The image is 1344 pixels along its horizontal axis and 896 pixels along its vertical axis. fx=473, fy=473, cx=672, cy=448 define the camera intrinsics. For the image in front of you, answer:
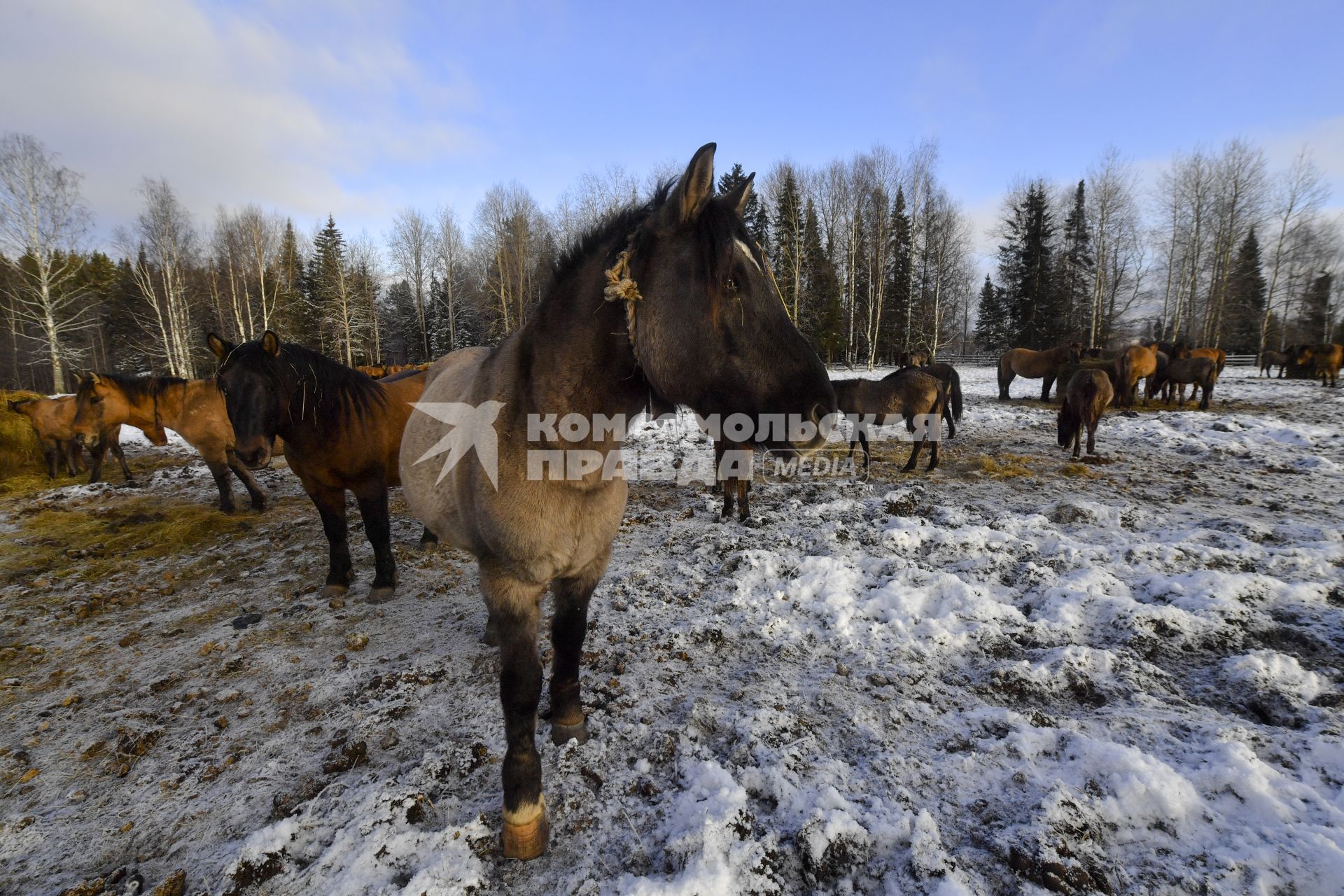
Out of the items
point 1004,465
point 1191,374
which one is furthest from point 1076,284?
point 1004,465

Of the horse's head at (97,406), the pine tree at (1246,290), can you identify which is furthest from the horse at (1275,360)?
the horse's head at (97,406)

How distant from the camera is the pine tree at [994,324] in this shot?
36.2 m

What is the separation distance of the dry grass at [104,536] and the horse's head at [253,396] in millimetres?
2813

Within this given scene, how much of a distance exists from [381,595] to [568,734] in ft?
8.75

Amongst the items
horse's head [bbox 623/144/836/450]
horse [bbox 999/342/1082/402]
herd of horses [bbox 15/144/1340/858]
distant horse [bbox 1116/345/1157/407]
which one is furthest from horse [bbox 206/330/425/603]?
horse [bbox 999/342/1082/402]

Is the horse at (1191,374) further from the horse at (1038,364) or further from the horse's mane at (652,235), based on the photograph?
the horse's mane at (652,235)

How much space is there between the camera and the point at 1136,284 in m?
31.3

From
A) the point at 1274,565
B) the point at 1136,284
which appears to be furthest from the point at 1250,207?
the point at 1274,565

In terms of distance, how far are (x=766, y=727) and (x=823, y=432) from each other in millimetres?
1776

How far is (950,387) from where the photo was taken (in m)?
9.91

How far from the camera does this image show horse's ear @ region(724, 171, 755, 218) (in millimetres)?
1617

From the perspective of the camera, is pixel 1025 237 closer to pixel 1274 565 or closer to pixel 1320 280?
pixel 1320 280

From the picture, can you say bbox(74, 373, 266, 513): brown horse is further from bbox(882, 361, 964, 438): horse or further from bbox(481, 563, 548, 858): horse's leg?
bbox(882, 361, 964, 438): horse

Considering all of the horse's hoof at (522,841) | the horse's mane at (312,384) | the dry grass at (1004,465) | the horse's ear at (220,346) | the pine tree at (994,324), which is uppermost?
the pine tree at (994,324)
